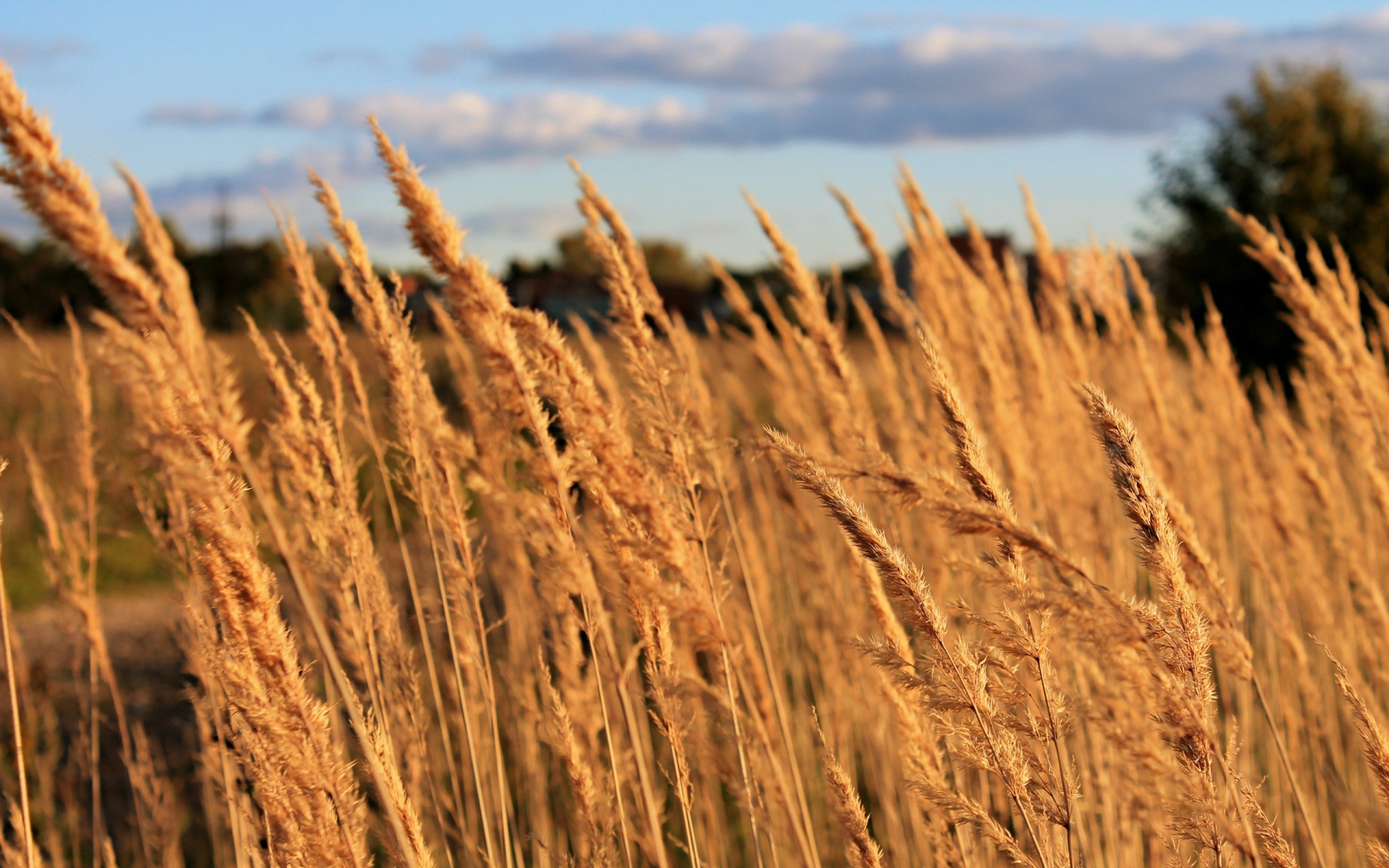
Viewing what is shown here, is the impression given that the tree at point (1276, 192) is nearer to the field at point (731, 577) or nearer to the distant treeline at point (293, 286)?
the distant treeline at point (293, 286)

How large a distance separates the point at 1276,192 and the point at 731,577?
57.0ft

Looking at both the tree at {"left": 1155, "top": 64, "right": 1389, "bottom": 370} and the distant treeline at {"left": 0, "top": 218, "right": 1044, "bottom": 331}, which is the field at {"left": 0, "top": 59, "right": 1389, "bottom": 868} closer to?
the distant treeline at {"left": 0, "top": 218, "right": 1044, "bottom": 331}

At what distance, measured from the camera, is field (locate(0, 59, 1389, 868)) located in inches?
45.2

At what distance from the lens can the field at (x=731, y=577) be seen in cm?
115

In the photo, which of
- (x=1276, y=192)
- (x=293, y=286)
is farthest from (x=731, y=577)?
(x=1276, y=192)

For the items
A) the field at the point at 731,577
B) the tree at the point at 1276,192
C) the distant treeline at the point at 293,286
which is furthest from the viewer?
the tree at the point at 1276,192

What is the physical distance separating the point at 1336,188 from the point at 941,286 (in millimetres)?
16882

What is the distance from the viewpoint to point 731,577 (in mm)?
2309

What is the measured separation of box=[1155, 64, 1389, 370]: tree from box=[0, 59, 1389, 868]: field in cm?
1380

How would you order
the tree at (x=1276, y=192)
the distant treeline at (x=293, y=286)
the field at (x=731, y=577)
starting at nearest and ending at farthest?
the field at (x=731, y=577) < the distant treeline at (x=293, y=286) < the tree at (x=1276, y=192)

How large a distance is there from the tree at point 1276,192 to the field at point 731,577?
13.8 m

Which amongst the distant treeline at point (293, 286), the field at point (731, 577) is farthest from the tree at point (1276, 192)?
the field at point (731, 577)

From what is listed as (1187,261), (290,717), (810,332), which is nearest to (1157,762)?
(290,717)

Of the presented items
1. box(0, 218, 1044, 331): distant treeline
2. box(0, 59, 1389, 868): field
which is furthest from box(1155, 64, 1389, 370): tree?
box(0, 59, 1389, 868): field
